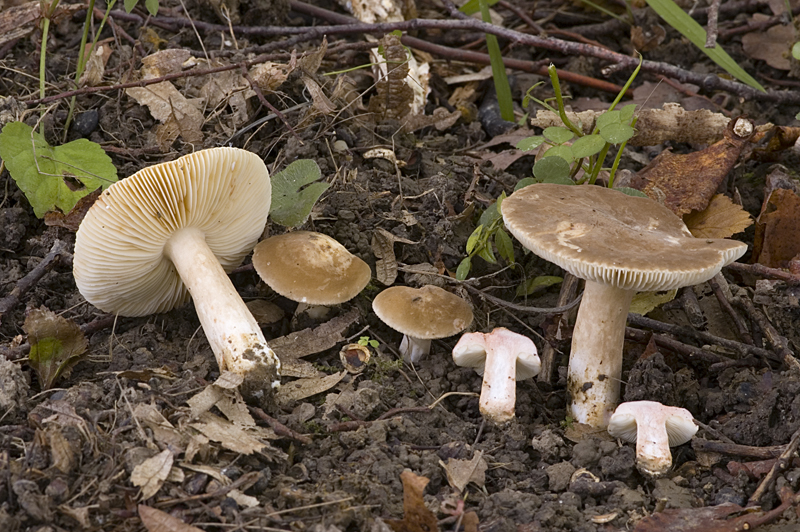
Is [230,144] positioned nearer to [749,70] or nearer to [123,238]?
[123,238]

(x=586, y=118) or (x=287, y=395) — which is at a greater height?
(x=586, y=118)

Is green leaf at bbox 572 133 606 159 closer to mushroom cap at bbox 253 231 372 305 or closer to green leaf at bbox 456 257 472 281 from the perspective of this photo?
green leaf at bbox 456 257 472 281

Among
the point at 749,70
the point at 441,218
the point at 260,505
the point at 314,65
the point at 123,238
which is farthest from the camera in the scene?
the point at 749,70

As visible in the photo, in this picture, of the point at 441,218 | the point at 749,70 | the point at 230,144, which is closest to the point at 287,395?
the point at 441,218

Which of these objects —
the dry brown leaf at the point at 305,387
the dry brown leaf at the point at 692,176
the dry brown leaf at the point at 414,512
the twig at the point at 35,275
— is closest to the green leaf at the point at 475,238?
the dry brown leaf at the point at 305,387

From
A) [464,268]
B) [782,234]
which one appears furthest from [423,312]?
[782,234]

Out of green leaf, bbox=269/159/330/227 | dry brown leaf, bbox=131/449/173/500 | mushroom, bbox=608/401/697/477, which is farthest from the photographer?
green leaf, bbox=269/159/330/227

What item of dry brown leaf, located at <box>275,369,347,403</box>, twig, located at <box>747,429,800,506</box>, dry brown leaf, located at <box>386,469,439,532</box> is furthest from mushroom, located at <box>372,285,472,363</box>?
twig, located at <box>747,429,800,506</box>

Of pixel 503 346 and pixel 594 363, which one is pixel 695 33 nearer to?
pixel 594 363
